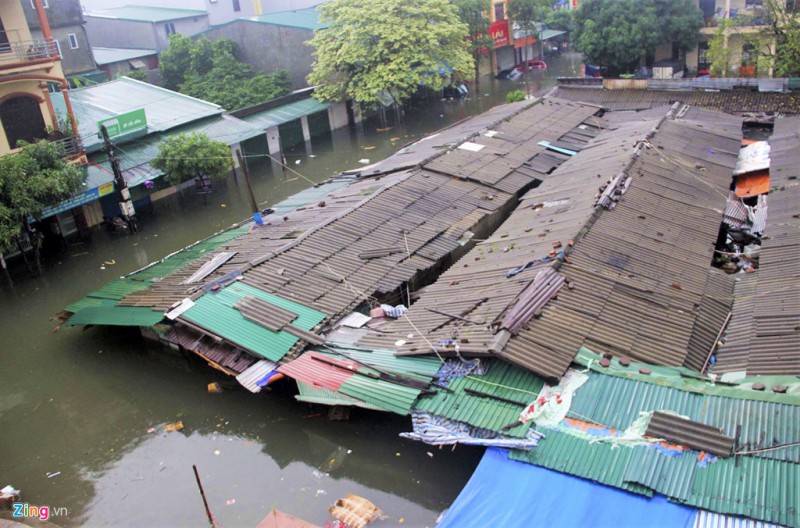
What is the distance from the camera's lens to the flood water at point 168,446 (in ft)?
47.1

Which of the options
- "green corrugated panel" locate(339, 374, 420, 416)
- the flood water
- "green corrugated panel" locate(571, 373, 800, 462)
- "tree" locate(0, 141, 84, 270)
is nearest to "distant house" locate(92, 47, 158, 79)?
"tree" locate(0, 141, 84, 270)

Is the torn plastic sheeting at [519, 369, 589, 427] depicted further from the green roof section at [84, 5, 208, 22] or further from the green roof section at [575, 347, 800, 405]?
the green roof section at [84, 5, 208, 22]

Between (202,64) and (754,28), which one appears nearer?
(754,28)

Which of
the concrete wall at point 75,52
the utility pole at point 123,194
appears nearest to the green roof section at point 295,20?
the concrete wall at point 75,52

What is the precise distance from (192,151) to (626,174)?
64.9ft

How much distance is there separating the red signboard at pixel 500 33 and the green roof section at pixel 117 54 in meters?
27.4

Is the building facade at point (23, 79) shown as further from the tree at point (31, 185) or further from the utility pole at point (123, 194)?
the utility pole at point (123, 194)

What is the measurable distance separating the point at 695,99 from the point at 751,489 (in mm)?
29559

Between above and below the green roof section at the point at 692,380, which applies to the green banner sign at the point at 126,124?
above

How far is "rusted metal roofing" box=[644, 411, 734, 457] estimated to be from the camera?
11102mm

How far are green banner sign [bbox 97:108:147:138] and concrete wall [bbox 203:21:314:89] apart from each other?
55.5 ft

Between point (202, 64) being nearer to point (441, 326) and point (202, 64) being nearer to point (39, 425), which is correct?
point (39, 425)

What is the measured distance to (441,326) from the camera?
15562mm

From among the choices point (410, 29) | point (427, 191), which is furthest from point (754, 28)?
point (427, 191)
